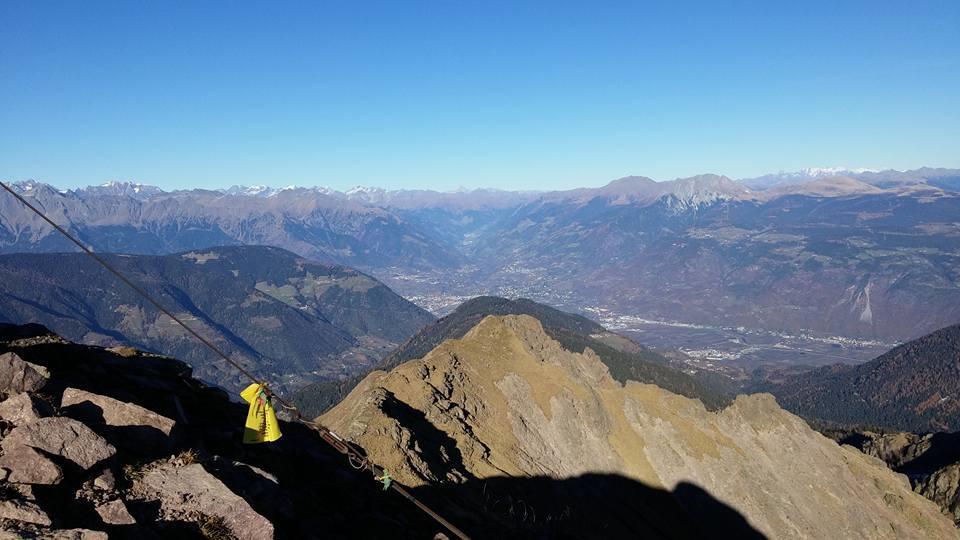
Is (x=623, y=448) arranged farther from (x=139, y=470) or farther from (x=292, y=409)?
(x=139, y=470)

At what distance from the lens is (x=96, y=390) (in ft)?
76.1

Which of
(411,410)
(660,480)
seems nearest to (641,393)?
(660,480)

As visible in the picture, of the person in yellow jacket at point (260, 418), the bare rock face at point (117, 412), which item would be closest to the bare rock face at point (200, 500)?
the bare rock face at point (117, 412)

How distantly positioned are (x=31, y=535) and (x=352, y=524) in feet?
41.3

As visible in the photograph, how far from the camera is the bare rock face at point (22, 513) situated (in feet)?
40.7

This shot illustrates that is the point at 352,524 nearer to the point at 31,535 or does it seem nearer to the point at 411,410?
the point at 31,535

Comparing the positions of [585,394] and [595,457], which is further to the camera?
[585,394]

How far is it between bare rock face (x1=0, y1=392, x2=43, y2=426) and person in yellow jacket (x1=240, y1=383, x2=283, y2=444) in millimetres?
6590

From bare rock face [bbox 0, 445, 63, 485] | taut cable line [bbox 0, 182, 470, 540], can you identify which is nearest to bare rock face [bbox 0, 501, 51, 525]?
bare rock face [bbox 0, 445, 63, 485]

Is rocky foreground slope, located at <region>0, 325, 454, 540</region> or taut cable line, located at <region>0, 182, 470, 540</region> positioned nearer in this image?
rocky foreground slope, located at <region>0, 325, 454, 540</region>

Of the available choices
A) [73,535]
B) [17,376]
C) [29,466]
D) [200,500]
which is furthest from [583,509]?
[73,535]

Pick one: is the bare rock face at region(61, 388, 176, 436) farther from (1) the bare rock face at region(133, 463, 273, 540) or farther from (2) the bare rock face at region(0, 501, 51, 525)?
(2) the bare rock face at region(0, 501, 51, 525)

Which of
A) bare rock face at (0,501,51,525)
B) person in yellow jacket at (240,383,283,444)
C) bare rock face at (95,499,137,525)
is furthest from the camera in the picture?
person in yellow jacket at (240,383,283,444)

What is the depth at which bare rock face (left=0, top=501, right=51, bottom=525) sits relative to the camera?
40.7 feet
